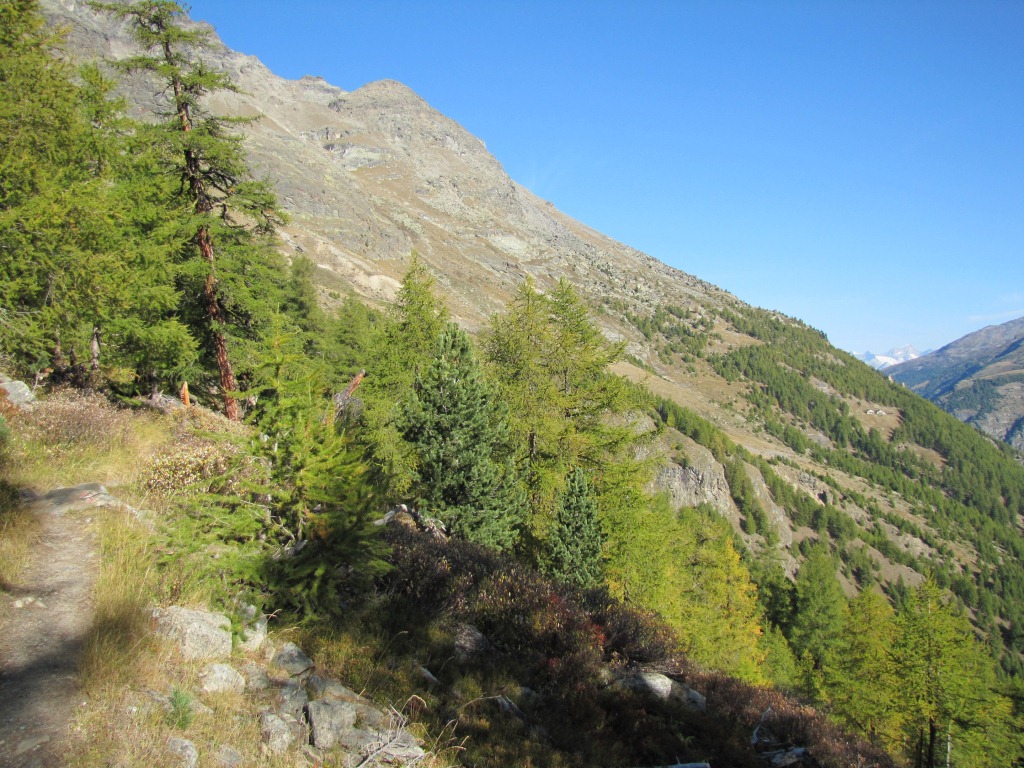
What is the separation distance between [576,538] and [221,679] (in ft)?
40.1

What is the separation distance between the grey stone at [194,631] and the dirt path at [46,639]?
592 mm

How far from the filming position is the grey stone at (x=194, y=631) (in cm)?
470

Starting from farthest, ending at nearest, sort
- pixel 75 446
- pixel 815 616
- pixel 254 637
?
pixel 815 616 → pixel 75 446 → pixel 254 637

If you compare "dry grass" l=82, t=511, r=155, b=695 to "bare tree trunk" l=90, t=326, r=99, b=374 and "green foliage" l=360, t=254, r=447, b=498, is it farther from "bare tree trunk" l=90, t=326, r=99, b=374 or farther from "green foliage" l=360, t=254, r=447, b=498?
"green foliage" l=360, t=254, r=447, b=498

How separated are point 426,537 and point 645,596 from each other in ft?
45.3

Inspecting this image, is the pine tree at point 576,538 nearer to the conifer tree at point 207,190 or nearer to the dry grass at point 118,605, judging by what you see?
the conifer tree at point 207,190

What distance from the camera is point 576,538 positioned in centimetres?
1572

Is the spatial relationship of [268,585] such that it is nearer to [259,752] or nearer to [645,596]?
[259,752]

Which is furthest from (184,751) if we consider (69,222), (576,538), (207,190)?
(207,190)

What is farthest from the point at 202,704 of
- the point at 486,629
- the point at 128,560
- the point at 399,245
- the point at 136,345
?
the point at 399,245

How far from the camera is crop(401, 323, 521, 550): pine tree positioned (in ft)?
50.3

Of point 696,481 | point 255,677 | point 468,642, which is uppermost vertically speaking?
point 255,677

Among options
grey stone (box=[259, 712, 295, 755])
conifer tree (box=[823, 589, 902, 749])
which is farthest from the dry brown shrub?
conifer tree (box=[823, 589, 902, 749])

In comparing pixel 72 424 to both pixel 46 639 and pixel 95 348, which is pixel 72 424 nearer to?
pixel 46 639
